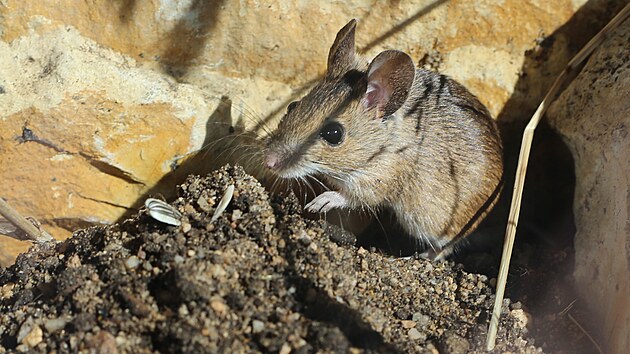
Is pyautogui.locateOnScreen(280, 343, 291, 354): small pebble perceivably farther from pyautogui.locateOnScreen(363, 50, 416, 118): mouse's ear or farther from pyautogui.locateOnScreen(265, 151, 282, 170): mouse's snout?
pyautogui.locateOnScreen(363, 50, 416, 118): mouse's ear

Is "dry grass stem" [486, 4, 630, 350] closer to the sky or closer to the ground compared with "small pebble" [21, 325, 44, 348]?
closer to the sky

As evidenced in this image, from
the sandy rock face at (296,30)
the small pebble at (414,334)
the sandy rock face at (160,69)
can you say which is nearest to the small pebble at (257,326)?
the small pebble at (414,334)

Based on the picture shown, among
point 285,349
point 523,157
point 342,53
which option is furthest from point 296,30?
point 285,349

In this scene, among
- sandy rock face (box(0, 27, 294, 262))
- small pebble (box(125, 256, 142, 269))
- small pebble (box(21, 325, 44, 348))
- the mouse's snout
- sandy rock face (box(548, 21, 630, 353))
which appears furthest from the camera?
the mouse's snout

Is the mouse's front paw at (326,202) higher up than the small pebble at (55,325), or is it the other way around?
the mouse's front paw at (326,202)

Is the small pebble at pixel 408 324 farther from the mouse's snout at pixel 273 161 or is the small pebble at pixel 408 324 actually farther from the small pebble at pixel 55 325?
the small pebble at pixel 55 325

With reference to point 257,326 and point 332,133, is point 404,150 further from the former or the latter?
point 257,326

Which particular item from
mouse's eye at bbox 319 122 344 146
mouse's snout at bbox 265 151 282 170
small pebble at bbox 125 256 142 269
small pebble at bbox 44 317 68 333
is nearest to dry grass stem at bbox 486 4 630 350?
mouse's eye at bbox 319 122 344 146
